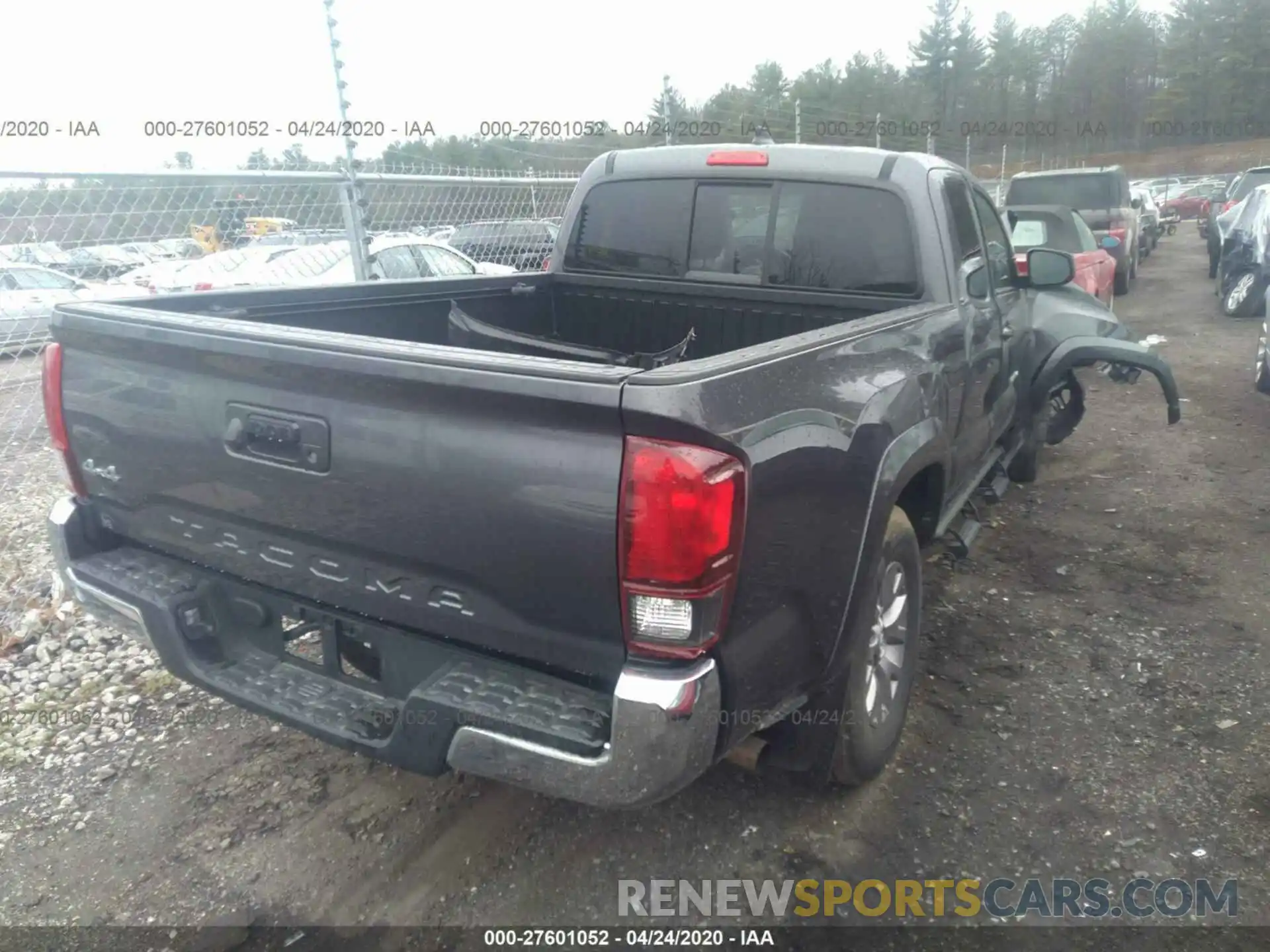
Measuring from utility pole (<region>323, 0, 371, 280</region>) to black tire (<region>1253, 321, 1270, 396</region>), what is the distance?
22.4 feet

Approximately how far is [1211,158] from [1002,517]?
55199mm

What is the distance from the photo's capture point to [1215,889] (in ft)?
8.50

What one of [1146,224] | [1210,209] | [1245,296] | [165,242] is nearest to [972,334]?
[165,242]

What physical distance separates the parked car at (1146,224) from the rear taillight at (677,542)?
60.7 feet

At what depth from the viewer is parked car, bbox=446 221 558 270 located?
9.46 meters

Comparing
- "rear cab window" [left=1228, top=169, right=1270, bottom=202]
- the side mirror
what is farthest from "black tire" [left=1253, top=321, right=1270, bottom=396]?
"rear cab window" [left=1228, top=169, right=1270, bottom=202]

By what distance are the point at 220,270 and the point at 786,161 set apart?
5129 millimetres

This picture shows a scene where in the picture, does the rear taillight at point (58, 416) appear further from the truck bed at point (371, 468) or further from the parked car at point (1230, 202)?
the parked car at point (1230, 202)

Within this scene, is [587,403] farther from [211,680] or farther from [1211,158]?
[1211,158]

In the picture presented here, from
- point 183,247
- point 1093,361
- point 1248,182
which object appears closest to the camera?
point 1093,361

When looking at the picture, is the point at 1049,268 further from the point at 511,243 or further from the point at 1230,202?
the point at 1230,202

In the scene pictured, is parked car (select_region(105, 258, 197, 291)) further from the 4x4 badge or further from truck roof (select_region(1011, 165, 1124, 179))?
truck roof (select_region(1011, 165, 1124, 179))

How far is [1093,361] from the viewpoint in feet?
17.2

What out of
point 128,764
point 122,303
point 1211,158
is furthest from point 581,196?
point 1211,158
